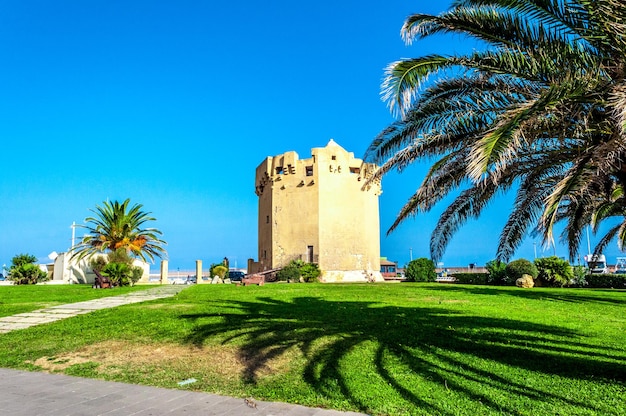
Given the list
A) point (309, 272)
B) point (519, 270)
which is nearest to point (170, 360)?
point (519, 270)

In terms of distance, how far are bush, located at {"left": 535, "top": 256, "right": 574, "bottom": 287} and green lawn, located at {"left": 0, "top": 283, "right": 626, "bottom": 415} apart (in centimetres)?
1193

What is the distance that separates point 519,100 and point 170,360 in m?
5.38

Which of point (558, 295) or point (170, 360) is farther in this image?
point (558, 295)

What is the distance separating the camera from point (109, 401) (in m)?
4.03

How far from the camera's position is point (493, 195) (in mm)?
7895

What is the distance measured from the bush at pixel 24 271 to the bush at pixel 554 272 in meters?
26.7

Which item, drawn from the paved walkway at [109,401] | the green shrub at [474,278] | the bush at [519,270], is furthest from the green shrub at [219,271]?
the paved walkway at [109,401]

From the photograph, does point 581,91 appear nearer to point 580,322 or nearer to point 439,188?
point 439,188

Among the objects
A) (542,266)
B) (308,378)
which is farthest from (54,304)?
(542,266)

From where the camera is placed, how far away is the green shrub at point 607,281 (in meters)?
21.1

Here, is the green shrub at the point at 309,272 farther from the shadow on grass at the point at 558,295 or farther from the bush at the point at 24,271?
the bush at the point at 24,271


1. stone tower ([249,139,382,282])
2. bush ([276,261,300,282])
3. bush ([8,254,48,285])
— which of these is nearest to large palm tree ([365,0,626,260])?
bush ([276,261,300,282])

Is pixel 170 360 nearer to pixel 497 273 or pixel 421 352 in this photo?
pixel 421 352

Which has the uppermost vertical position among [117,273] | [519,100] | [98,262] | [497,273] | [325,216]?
[325,216]
